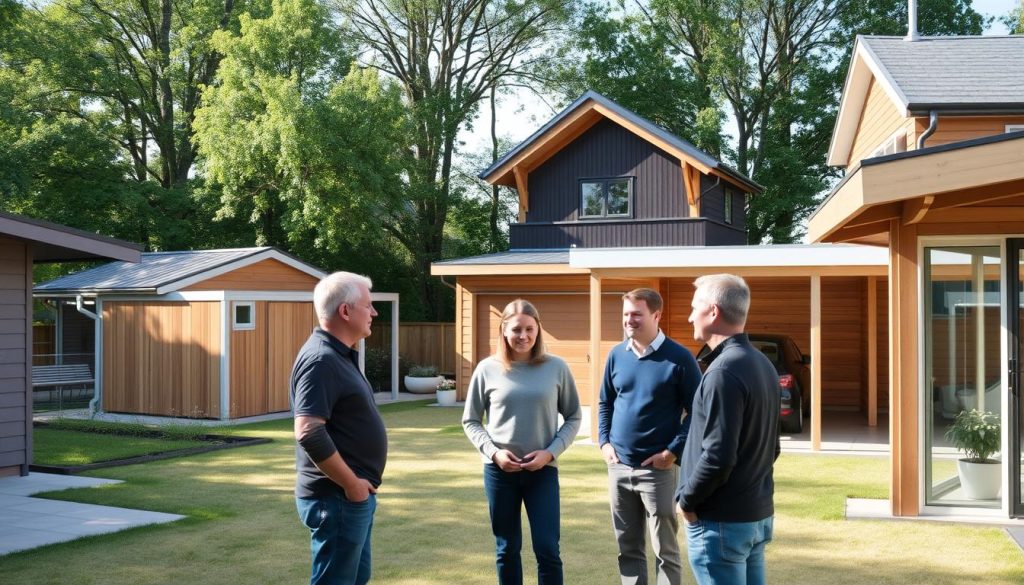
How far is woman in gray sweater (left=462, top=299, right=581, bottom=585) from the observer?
188 inches

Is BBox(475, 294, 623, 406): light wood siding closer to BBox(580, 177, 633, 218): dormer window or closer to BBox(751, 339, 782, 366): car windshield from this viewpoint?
BBox(580, 177, 633, 218): dormer window

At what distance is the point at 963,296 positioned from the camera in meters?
7.98

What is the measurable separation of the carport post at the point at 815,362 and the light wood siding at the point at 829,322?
17.5 ft

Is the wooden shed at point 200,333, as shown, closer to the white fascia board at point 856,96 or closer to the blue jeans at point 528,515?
the white fascia board at point 856,96

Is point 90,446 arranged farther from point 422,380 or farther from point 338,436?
point 338,436

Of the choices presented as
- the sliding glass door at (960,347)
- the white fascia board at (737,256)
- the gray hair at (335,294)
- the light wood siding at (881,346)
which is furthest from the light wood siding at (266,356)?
the gray hair at (335,294)

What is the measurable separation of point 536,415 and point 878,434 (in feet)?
35.1

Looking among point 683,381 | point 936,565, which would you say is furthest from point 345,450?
point 936,565

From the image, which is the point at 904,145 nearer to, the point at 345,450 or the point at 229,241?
the point at 345,450

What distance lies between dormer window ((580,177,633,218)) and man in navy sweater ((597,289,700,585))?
15304 millimetres

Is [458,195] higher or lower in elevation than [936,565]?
higher

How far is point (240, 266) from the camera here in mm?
16578

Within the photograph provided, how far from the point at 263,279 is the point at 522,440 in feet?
43.0

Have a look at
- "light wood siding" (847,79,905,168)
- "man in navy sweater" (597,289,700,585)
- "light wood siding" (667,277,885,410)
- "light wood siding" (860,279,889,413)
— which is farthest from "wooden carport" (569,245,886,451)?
"man in navy sweater" (597,289,700,585)
